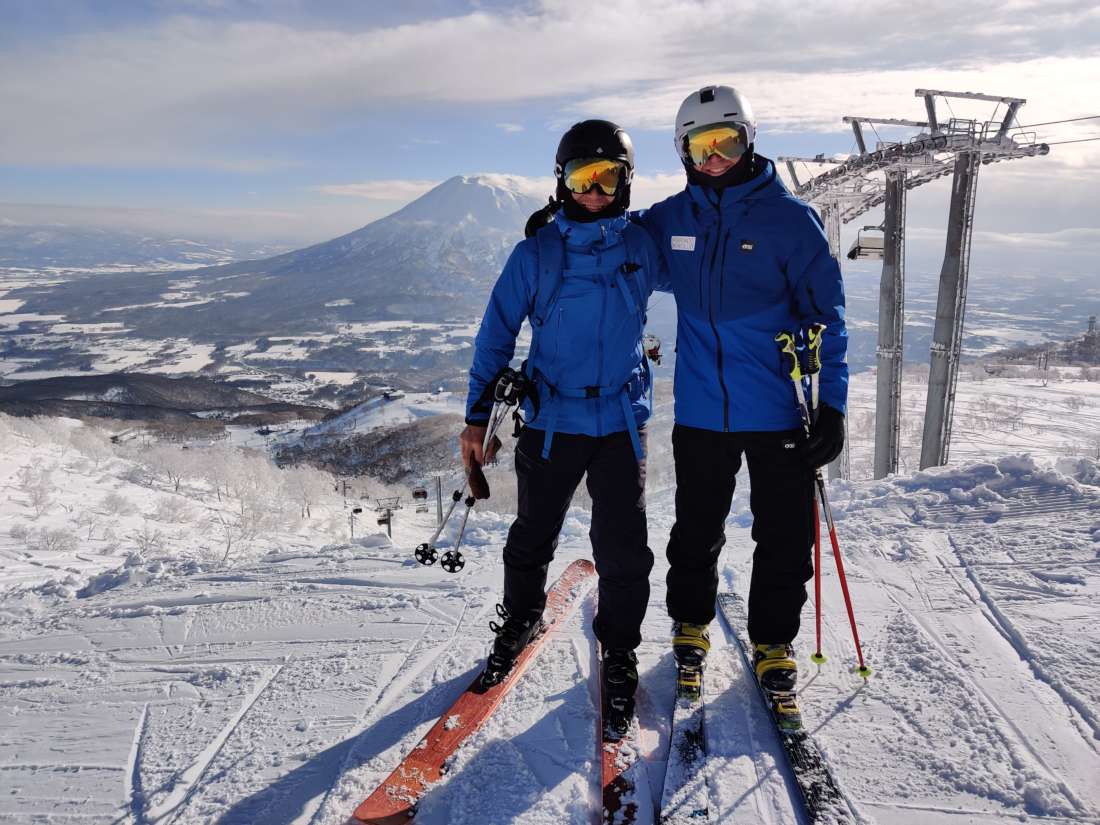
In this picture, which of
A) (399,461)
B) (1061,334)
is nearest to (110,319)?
(399,461)

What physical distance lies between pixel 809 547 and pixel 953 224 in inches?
478

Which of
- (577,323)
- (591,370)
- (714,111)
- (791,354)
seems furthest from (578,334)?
(714,111)

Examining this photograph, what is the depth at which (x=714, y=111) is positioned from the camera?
2844 millimetres

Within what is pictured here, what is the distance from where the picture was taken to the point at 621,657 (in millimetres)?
3027

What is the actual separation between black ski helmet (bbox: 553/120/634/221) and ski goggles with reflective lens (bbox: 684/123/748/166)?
12.3 inches

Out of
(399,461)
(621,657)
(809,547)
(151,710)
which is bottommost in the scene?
(399,461)

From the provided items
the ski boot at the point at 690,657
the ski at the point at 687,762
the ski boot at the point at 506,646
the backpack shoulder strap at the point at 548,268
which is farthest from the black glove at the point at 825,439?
the ski boot at the point at 506,646

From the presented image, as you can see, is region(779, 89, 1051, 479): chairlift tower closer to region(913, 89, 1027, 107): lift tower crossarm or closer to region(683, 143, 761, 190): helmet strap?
region(913, 89, 1027, 107): lift tower crossarm

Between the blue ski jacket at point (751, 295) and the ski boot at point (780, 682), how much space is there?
1.10 meters

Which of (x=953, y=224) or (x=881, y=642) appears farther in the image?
(x=953, y=224)

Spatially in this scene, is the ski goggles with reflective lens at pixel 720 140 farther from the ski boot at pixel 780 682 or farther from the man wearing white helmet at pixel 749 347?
the ski boot at pixel 780 682

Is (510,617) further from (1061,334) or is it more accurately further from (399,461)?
(1061,334)

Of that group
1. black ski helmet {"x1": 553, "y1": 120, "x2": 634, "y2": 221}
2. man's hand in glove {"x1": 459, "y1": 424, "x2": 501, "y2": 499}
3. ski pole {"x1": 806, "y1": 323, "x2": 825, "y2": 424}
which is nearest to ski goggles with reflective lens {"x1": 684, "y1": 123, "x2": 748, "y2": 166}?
black ski helmet {"x1": 553, "y1": 120, "x2": 634, "y2": 221}

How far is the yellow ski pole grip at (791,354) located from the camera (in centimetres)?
274
